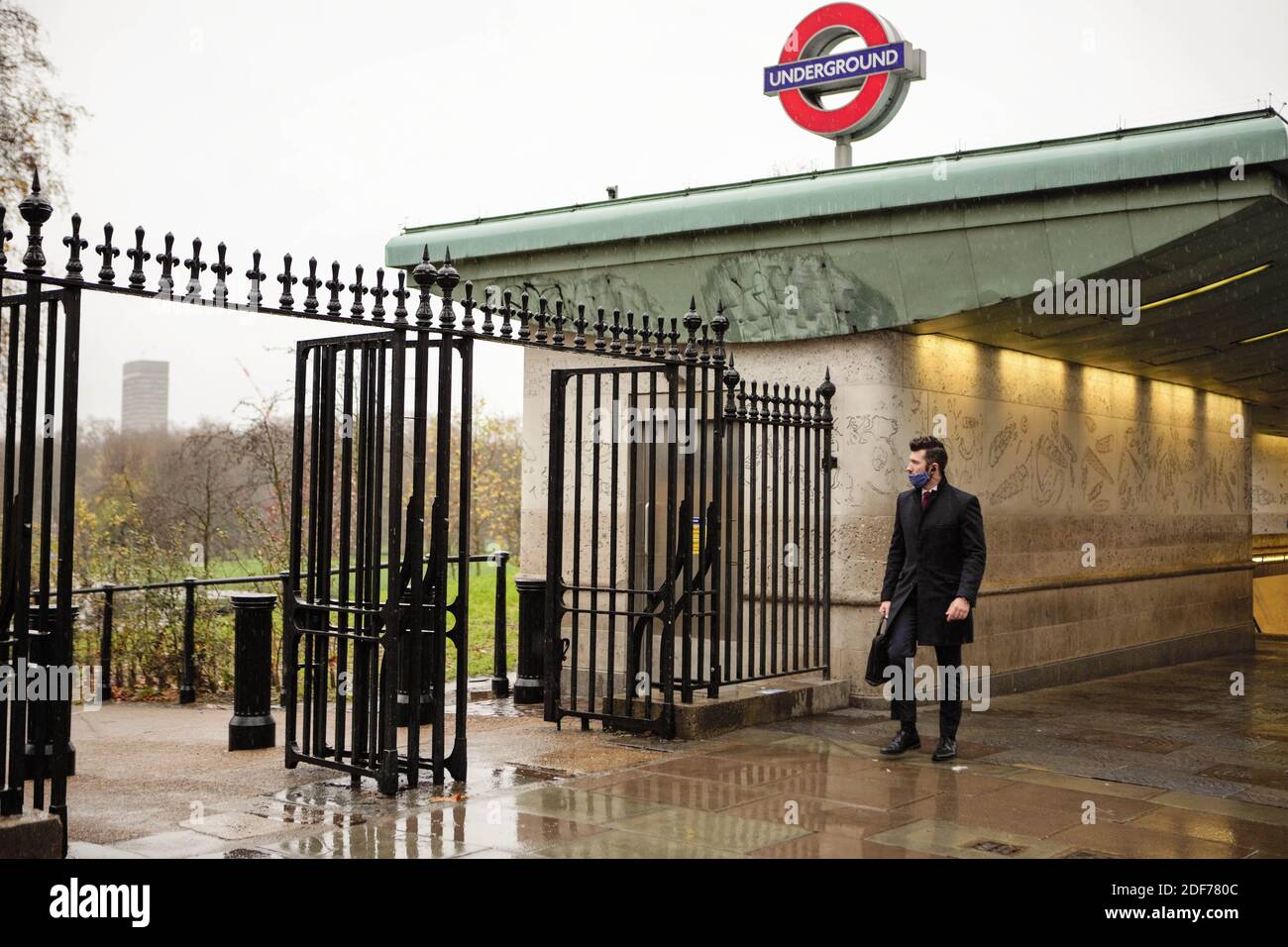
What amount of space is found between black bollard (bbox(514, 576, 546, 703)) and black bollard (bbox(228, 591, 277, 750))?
2602 millimetres

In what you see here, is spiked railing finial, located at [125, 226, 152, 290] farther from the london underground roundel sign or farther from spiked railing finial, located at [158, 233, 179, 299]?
the london underground roundel sign

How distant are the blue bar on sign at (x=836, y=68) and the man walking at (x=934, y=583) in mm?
4984

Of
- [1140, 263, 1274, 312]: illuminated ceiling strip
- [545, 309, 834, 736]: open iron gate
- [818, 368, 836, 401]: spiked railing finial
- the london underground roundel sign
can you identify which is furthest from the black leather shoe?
the london underground roundel sign

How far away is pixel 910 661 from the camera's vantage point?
25.7 ft

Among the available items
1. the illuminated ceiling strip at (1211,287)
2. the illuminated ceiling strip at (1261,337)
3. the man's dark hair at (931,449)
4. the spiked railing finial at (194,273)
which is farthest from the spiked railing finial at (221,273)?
the illuminated ceiling strip at (1261,337)

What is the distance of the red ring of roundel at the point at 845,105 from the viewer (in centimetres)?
1147

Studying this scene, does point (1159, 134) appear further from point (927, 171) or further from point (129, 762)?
point (129, 762)

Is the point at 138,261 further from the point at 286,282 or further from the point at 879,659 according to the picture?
the point at 879,659

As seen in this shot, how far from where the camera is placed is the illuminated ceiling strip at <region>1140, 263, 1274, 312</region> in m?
9.42

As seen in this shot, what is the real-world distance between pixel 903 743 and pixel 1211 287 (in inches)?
185

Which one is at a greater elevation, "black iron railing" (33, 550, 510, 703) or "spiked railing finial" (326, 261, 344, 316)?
"spiked railing finial" (326, 261, 344, 316)

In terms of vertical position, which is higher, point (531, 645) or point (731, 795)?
point (531, 645)

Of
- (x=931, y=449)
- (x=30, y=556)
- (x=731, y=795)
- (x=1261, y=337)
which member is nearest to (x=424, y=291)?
(x=30, y=556)
